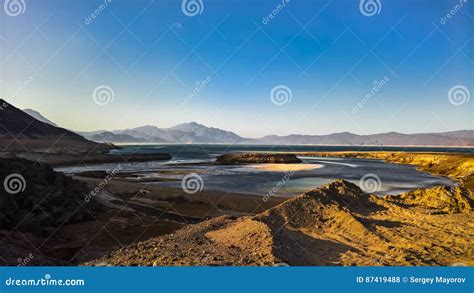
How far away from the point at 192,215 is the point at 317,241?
839cm

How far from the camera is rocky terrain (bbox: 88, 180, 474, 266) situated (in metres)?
8.33

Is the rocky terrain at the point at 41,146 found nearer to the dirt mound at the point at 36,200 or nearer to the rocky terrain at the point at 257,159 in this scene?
the rocky terrain at the point at 257,159

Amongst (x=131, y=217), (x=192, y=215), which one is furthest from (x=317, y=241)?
(x=131, y=217)

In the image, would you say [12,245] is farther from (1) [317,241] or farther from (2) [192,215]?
(1) [317,241]

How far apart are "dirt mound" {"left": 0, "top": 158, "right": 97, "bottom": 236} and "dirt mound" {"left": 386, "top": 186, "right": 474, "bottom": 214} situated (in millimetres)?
15769

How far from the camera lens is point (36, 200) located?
1392 cm

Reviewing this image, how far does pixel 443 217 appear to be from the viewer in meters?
13.0

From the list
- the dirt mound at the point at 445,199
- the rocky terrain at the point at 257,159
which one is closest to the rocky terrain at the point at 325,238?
the dirt mound at the point at 445,199

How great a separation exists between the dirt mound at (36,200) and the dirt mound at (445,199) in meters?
15.8

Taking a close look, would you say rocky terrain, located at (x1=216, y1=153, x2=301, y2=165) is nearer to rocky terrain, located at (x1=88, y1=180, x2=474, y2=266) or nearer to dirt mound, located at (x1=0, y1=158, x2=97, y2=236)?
dirt mound, located at (x1=0, y1=158, x2=97, y2=236)

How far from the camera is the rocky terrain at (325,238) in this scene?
27.3 feet

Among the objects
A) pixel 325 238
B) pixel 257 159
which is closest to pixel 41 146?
pixel 257 159

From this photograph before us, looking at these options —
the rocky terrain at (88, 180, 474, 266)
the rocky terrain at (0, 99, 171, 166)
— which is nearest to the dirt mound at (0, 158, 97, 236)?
the rocky terrain at (88, 180, 474, 266)

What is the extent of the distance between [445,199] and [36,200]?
724 inches
